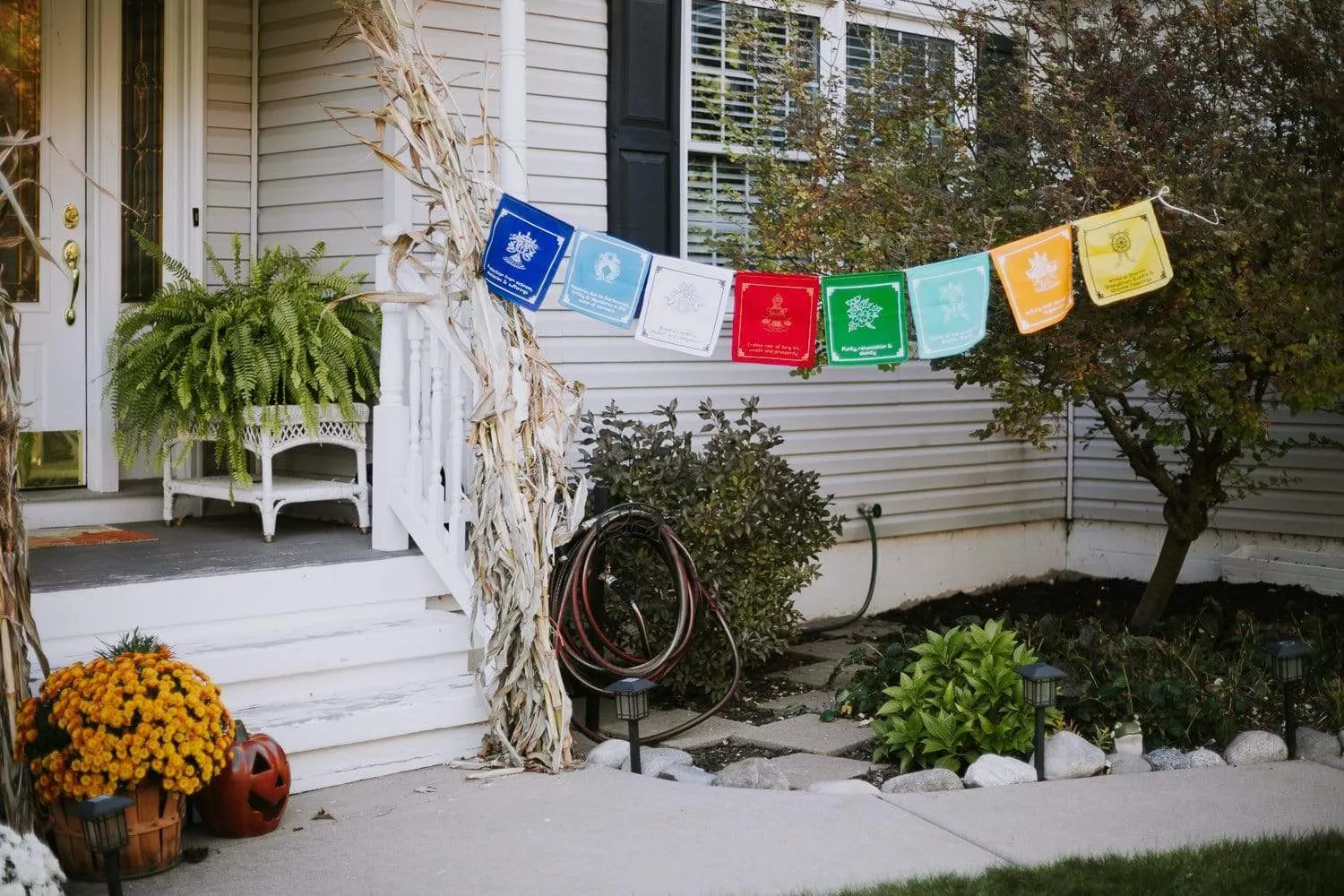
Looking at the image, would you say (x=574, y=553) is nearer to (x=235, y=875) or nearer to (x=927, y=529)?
(x=235, y=875)

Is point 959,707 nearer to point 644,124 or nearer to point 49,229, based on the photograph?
point 644,124

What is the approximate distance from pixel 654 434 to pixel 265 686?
2.23 metres

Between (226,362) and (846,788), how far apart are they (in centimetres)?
311

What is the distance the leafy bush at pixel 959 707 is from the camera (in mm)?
5402

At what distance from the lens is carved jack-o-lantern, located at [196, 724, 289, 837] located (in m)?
4.45

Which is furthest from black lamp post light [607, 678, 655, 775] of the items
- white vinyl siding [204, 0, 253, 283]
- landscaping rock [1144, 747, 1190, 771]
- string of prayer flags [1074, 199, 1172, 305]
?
white vinyl siding [204, 0, 253, 283]

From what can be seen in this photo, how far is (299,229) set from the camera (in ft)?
23.0

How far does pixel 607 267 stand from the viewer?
5438mm

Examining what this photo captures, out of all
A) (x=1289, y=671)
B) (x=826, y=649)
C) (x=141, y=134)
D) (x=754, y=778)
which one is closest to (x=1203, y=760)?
(x=1289, y=671)

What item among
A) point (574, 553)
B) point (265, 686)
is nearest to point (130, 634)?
point (265, 686)

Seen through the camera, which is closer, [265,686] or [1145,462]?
[265,686]

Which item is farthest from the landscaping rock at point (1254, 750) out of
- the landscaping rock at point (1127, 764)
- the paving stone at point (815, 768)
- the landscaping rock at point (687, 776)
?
the landscaping rock at point (687, 776)

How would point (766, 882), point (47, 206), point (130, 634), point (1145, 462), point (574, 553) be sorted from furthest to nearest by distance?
1. point (1145, 462)
2. point (47, 206)
3. point (574, 553)
4. point (130, 634)
5. point (766, 882)

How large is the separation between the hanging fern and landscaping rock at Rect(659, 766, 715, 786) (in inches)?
82.3
